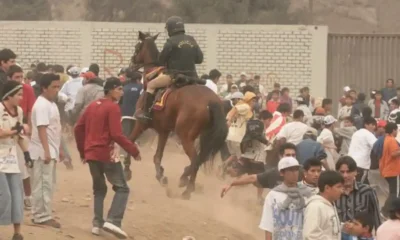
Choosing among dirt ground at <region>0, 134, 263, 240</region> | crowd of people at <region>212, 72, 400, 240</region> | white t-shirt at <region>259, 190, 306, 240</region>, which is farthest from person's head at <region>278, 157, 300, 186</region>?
dirt ground at <region>0, 134, 263, 240</region>

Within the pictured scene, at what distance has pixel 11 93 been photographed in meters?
12.1

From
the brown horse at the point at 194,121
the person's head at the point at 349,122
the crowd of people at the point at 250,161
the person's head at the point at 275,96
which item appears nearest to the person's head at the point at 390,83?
the person's head at the point at 275,96

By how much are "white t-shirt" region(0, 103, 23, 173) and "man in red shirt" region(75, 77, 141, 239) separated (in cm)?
129

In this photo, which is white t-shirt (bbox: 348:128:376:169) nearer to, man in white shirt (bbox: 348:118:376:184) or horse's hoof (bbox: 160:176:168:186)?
man in white shirt (bbox: 348:118:376:184)

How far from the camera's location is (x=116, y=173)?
13.4 m

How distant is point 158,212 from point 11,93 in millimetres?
4175

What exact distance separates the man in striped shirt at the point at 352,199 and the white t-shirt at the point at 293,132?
6788 millimetres

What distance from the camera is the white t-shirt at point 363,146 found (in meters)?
19.3

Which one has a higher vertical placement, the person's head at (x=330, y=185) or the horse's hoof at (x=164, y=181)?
the person's head at (x=330, y=185)

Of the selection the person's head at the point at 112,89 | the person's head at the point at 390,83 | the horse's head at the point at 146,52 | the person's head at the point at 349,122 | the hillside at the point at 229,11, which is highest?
the hillside at the point at 229,11

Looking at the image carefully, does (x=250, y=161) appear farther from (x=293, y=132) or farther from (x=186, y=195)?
(x=186, y=195)

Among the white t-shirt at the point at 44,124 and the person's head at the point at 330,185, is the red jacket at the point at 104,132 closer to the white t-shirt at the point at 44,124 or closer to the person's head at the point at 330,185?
the white t-shirt at the point at 44,124

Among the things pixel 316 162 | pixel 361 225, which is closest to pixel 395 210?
pixel 361 225

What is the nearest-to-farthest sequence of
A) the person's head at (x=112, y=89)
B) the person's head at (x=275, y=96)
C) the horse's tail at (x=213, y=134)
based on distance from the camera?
the person's head at (x=112, y=89), the horse's tail at (x=213, y=134), the person's head at (x=275, y=96)
